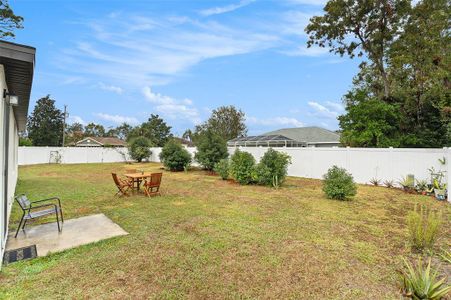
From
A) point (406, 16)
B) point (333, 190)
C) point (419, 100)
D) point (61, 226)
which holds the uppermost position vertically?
point (406, 16)

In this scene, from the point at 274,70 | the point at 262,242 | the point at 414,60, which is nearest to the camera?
the point at 262,242

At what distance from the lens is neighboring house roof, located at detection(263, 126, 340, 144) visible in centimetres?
2875

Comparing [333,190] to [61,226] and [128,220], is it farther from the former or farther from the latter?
[61,226]

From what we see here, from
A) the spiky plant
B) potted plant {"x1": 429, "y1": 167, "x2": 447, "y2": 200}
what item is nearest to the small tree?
the spiky plant

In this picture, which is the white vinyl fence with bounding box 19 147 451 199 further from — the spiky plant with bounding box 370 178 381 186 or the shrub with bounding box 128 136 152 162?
the shrub with bounding box 128 136 152 162

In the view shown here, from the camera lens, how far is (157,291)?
9.83 feet

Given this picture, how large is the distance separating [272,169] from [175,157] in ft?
27.7

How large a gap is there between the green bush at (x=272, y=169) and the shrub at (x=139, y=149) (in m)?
16.9

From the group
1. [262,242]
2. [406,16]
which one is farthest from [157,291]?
[406,16]

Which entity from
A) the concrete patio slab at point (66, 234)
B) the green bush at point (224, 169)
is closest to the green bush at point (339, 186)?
the green bush at point (224, 169)

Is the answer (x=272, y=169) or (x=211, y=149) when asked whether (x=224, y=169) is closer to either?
(x=272, y=169)

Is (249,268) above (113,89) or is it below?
below

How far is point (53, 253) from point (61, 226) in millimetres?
1530

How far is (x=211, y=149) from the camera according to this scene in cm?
1645
